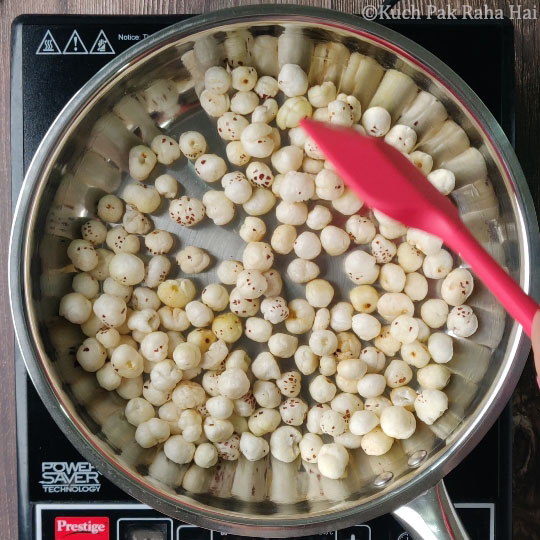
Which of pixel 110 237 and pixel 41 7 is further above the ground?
pixel 41 7

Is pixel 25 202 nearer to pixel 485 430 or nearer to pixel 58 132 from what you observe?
pixel 58 132

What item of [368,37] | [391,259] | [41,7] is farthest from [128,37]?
[391,259]

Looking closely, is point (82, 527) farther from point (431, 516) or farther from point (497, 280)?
point (497, 280)

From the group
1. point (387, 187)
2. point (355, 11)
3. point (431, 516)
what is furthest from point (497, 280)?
point (355, 11)

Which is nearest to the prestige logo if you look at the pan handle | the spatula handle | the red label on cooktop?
the red label on cooktop

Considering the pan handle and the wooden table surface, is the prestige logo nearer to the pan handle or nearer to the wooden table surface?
the wooden table surface
